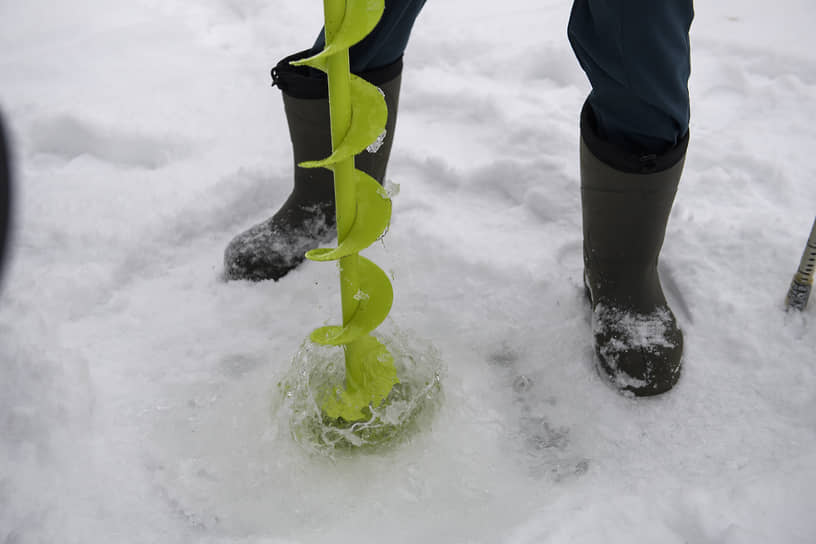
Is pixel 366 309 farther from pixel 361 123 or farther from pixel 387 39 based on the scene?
pixel 387 39

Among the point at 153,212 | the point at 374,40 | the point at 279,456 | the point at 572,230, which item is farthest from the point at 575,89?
the point at 279,456

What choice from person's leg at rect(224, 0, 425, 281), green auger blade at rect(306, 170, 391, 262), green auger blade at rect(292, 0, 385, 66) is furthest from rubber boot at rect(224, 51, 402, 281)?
green auger blade at rect(292, 0, 385, 66)

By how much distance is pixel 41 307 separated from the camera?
4.74 feet

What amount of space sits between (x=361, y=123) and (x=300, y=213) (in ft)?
1.96

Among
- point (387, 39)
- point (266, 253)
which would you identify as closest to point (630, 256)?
point (387, 39)

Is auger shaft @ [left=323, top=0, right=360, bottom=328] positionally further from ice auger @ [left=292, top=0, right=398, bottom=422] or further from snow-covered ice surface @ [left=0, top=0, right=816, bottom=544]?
snow-covered ice surface @ [left=0, top=0, right=816, bottom=544]

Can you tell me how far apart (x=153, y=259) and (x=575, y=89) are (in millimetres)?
1519

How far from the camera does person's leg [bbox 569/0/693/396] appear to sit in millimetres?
1043

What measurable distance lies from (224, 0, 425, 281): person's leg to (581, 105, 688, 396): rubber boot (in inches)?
16.8

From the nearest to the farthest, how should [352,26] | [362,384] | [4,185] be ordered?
[4,185]
[352,26]
[362,384]

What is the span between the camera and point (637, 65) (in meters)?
1.05

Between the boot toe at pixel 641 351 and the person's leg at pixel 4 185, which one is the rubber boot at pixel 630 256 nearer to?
the boot toe at pixel 641 351

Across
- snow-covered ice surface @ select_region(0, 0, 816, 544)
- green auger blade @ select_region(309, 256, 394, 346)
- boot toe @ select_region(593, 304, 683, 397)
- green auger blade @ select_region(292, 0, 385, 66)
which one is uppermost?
green auger blade @ select_region(292, 0, 385, 66)

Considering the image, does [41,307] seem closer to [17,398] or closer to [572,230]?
[17,398]
